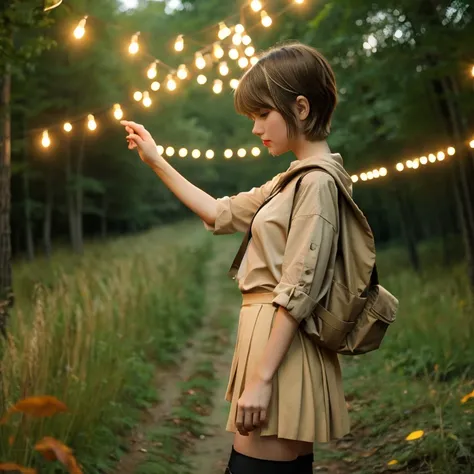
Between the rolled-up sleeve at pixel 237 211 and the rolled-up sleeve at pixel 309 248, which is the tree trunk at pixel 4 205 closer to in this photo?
the rolled-up sleeve at pixel 237 211

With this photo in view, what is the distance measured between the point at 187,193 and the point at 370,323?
70 centimetres

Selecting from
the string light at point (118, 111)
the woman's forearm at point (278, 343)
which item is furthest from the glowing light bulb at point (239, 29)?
the woman's forearm at point (278, 343)

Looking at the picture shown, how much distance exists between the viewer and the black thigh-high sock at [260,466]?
1844 mm

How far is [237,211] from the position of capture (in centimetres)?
225

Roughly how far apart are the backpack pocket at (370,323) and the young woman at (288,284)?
3.2 inches

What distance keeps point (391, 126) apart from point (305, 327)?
10.7 m

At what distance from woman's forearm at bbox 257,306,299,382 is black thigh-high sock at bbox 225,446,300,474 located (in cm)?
24

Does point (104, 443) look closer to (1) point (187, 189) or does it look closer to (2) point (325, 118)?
(1) point (187, 189)

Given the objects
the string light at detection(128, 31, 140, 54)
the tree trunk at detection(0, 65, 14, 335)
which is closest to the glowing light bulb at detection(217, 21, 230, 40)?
the string light at detection(128, 31, 140, 54)

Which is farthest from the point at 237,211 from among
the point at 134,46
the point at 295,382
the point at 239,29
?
the point at 239,29

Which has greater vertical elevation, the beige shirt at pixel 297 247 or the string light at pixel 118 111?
the string light at pixel 118 111

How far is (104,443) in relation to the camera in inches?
186

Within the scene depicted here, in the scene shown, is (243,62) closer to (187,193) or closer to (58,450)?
(187,193)

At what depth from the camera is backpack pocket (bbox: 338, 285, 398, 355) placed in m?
1.91
